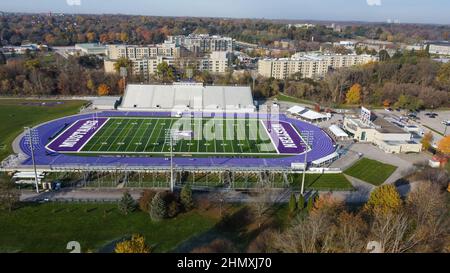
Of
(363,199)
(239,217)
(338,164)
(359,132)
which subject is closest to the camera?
(239,217)

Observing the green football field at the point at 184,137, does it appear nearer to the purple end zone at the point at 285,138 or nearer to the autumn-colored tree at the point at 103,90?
the purple end zone at the point at 285,138

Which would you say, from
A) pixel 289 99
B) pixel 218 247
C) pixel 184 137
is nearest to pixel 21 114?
pixel 184 137

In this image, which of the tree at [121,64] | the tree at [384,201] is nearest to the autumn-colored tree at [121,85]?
the tree at [121,64]

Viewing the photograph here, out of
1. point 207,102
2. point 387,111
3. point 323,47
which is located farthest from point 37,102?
point 323,47

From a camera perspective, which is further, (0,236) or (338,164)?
(338,164)

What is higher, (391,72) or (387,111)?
(391,72)

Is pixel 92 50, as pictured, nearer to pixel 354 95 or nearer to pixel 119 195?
pixel 354 95

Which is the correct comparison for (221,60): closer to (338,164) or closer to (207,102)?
(207,102)

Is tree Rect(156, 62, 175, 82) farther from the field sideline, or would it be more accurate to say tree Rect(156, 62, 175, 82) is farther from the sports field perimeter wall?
the sports field perimeter wall
